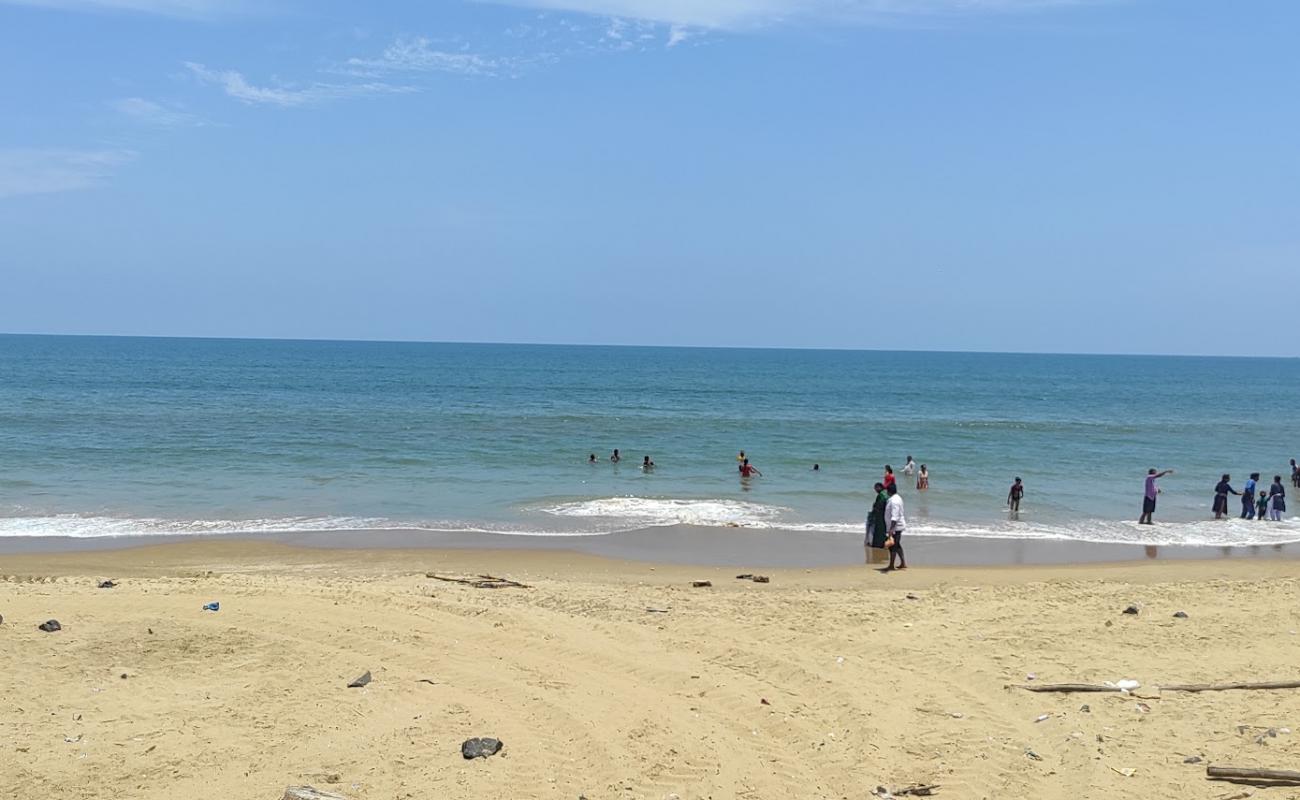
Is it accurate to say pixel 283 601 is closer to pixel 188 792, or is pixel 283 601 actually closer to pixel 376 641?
pixel 376 641

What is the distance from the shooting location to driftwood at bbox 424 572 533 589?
556 inches

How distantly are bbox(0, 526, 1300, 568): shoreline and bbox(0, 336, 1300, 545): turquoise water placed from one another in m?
0.81

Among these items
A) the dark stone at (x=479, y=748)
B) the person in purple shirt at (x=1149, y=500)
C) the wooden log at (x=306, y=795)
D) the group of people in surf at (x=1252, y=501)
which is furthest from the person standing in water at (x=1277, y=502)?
the wooden log at (x=306, y=795)

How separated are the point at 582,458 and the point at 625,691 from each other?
2591cm

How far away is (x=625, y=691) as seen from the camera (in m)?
9.03

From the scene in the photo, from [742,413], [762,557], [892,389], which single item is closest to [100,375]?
[742,413]

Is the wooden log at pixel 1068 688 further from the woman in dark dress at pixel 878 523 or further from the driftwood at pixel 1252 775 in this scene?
the woman in dark dress at pixel 878 523

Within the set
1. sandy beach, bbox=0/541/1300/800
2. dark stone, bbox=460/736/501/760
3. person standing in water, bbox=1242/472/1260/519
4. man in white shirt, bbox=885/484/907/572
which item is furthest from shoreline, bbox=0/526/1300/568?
dark stone, bbox=460/736/501/760

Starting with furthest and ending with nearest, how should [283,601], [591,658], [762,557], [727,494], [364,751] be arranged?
1. [727,494]
2. [762,557]
3. [283,601]
4. [591,658]
5. [364,751]

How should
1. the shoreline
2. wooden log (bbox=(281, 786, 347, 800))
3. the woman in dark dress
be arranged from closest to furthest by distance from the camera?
wooden log (bbox=(281, 786, 347, 800)) < the shoreline < the woman in dark dress

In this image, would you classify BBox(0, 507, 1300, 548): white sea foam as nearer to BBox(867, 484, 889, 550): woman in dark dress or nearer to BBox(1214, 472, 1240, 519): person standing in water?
BBox(1214, 472, 1240, 519): person standing in water

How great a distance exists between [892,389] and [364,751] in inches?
3382

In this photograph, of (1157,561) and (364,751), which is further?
(1157,561)

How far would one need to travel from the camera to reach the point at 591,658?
9977 millimetres
